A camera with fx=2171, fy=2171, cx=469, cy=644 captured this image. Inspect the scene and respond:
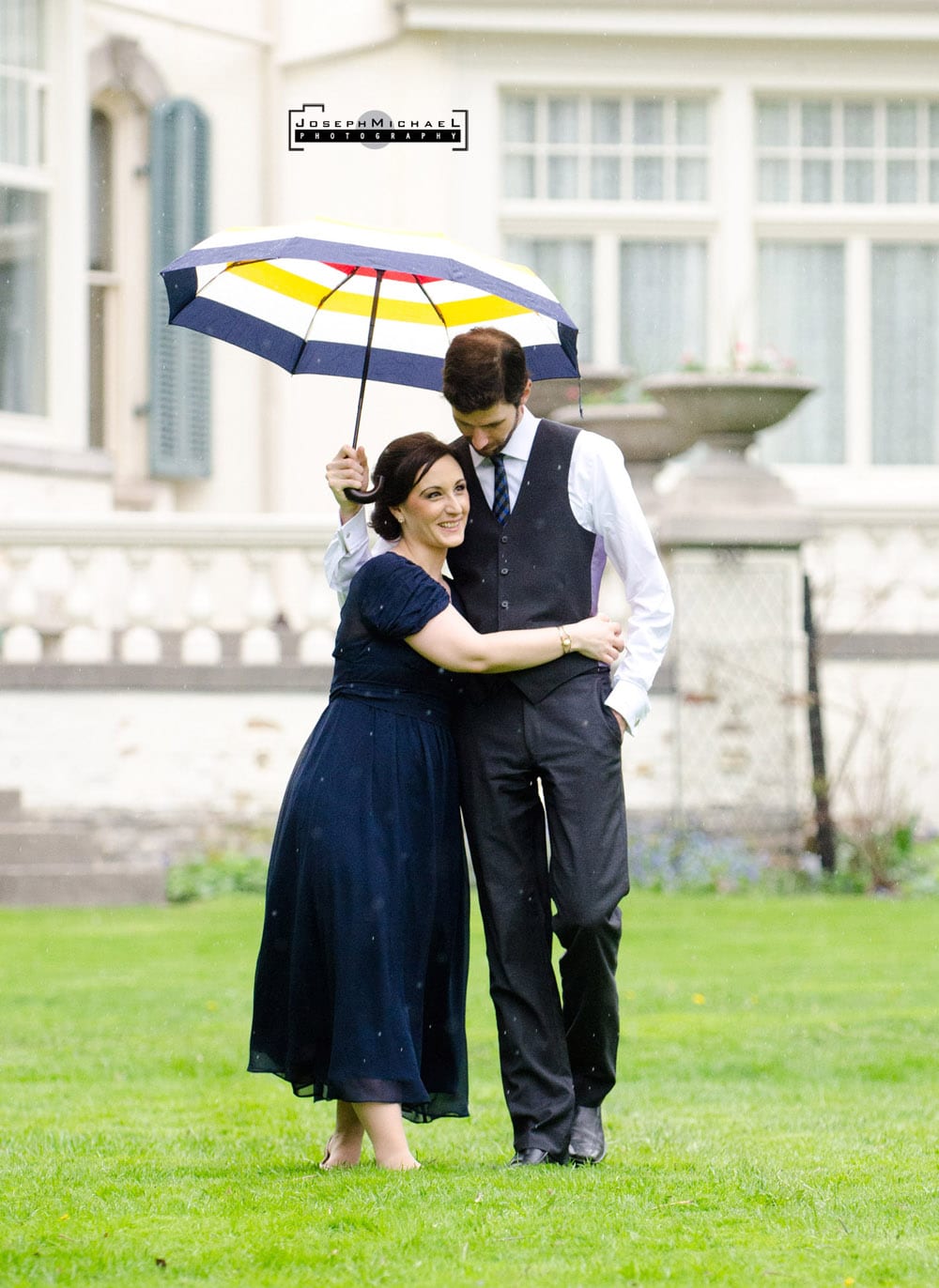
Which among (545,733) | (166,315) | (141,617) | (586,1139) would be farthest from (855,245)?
(586,1139)

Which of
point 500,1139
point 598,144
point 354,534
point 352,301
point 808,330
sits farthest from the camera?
point 808,330

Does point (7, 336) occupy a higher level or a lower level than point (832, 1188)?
higher

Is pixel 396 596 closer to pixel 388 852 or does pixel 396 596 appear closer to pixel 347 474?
pixel 347 474

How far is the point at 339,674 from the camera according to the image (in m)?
4.90

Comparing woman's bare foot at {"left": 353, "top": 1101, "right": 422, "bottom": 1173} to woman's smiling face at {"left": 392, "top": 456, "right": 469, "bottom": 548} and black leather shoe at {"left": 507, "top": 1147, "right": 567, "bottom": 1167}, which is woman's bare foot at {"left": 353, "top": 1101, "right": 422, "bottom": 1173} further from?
woman's smiling face at {"left": 392, "top": 456, "right": 469, "bottom": 548}

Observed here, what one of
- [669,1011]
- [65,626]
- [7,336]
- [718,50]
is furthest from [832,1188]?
[718,50]

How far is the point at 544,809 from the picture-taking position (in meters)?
4.92

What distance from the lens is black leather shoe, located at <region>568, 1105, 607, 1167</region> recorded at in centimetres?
489

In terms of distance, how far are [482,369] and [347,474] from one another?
1.30ft

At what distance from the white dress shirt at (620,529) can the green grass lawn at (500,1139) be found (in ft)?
3.66

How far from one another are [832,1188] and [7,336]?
1102cm

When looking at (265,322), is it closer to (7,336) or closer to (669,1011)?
(669,1011)

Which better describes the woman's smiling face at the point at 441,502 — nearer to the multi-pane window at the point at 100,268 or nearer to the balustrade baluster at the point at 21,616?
the balustrade baluster at the point at 21,616

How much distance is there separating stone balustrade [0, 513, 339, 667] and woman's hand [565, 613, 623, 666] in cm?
748
